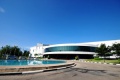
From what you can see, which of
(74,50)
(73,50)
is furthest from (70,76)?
(73,50)

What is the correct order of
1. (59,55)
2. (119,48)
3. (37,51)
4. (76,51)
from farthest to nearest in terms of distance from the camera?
(37,51)
(59,55)
(76,51)
(119,48)

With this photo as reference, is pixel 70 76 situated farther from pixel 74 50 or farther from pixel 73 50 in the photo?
pixel 73 50

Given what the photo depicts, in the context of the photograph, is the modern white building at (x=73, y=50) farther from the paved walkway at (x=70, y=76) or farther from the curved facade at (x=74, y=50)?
the paved walkway at (x=70, y=76)

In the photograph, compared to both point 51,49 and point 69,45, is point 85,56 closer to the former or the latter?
point 69,45

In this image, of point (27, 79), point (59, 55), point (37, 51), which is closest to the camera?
point (27, 79)

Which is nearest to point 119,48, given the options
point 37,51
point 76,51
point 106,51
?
point 106,51

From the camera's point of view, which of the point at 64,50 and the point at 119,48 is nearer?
the point at 119,48

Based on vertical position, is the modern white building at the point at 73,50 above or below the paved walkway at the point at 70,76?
above

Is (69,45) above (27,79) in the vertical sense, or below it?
above

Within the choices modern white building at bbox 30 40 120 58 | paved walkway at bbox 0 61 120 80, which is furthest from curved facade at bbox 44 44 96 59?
paved walkway at bbox 0 61 120 80

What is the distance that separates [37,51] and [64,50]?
51.3 metres

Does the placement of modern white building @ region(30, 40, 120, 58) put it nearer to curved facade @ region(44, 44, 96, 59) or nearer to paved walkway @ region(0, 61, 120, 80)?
curved facade @ region(44, 44, 96, 59)

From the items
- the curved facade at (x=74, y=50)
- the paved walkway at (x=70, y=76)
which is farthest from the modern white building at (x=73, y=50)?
the paved walkway at (x=70, y=76)

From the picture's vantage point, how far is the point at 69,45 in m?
85.8
